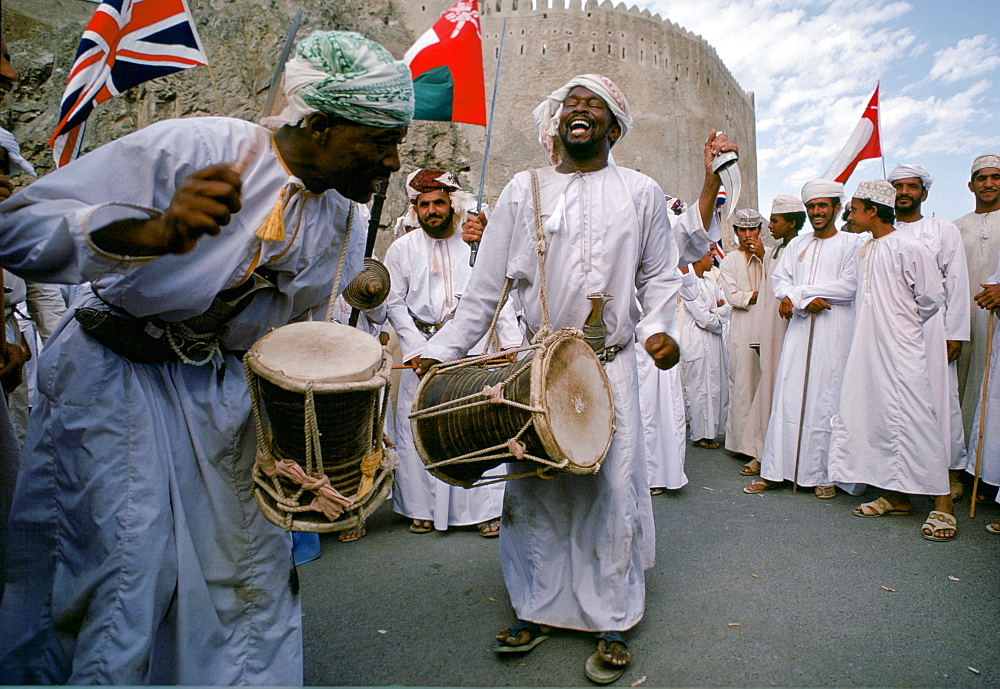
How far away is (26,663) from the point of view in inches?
67.7

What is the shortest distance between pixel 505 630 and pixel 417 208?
3.00 m

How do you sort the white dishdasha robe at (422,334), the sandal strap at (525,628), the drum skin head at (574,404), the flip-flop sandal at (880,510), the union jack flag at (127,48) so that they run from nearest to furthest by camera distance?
the drum skin head at (574,404) → the sandal strap at (525,628) → the union jack flag at (127,48) → the white dishdasha robe at (422,334) → the flip-flop sandal at (880,510)

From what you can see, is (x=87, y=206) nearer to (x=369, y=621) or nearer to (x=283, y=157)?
(x=283, y=157)

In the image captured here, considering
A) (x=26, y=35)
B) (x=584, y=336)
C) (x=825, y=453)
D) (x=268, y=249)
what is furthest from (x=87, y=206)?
(x=26, y=35)

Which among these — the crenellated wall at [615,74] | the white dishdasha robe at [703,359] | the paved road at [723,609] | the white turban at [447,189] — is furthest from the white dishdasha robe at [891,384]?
the crenellated wall at [615,74]

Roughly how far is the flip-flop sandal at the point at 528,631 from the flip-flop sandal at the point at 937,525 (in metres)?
2.63

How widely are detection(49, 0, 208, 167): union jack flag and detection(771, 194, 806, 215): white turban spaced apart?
4836 mm

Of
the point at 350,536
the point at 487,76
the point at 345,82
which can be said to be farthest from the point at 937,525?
the point at 487,76

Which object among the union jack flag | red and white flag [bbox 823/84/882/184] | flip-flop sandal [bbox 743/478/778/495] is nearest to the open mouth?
the union jack flag

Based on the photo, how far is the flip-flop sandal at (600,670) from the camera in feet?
7.97

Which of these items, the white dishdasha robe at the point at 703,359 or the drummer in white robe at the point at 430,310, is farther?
the white dishdasha robe at the point at 703,359

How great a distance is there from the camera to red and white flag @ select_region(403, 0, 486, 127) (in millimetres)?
4844

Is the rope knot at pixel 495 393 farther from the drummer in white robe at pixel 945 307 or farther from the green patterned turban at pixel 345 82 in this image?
the drummer in white robe at pixel 945 307

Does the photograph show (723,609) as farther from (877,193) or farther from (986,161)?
(986,161)
